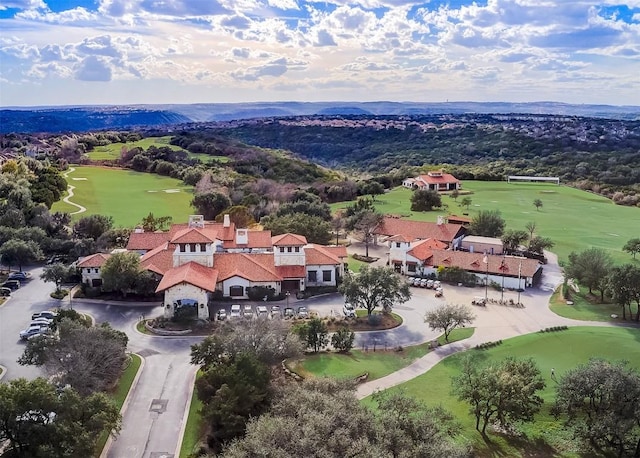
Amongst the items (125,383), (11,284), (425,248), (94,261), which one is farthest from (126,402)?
(425,248)

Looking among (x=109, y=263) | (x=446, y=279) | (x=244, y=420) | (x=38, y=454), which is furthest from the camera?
(x=446, y=279)

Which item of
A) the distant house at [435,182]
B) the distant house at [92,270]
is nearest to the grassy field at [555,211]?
the distant house at [435,182]

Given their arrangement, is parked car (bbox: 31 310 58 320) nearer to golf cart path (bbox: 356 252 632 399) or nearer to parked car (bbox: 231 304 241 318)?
parked car (bbox: 231 304 241 318)

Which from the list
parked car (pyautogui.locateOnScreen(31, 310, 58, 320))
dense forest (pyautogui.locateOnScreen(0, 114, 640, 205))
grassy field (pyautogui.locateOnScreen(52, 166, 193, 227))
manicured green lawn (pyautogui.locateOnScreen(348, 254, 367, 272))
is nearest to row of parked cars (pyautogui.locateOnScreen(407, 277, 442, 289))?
manicured green lawn (pyautogui.locateOnScreen(348, 254, 367, 272))

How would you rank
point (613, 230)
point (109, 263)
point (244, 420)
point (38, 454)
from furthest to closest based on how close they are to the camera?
1. point (613, 230)
2. point (109, 263)
3. point (244, 420)
4. point (38, 454)

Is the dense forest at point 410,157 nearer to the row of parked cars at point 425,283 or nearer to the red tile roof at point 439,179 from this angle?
the red tile roof at point 439,179

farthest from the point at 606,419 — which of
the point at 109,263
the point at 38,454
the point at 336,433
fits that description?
the point at 109,263

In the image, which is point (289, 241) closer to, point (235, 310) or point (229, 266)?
point (229, 266)

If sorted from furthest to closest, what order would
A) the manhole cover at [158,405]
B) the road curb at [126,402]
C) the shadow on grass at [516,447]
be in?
the manhole cover at [158,405]
the shadow on grass at [516,447]
the road curb at [126,402]

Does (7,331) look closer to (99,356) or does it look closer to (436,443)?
(99,356)
